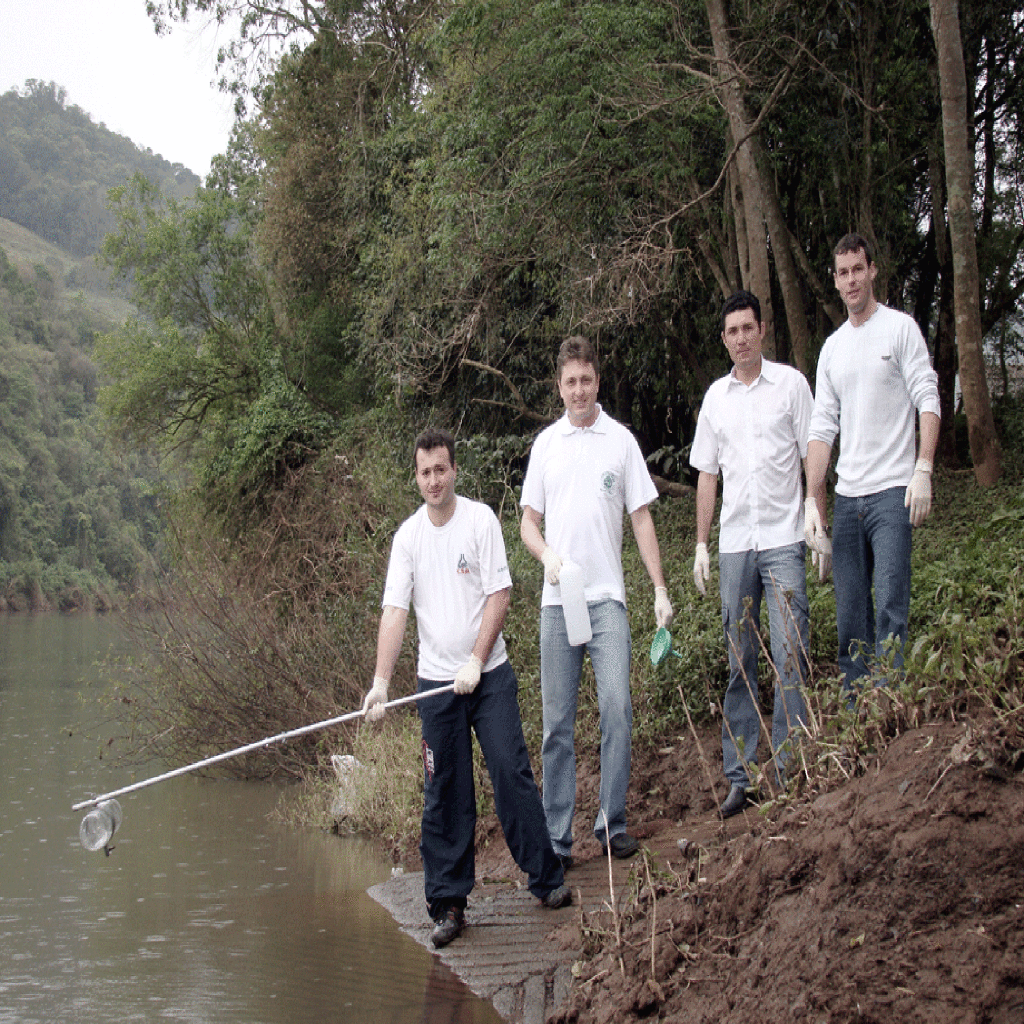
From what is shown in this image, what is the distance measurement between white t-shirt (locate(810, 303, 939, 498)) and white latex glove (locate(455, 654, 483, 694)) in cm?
181

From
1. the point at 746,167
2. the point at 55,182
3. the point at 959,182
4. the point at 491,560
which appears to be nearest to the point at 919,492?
the point at 491,560

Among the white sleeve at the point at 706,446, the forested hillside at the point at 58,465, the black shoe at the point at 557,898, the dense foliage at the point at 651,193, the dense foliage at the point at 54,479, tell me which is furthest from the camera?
the dense foliage at the point at 54,479

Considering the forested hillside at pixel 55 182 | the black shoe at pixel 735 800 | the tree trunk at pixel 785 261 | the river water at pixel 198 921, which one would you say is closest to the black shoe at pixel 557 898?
the river water at pixel 198 921

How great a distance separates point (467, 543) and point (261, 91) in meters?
19.4

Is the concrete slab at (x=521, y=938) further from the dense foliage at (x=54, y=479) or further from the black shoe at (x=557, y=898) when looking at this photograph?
the dense foliage at (x=54, y=479)

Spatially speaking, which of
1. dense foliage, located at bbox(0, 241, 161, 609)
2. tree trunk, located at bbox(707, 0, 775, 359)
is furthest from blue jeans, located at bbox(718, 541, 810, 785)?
dense foliage, located at bbox(0, 241, 161, 609)

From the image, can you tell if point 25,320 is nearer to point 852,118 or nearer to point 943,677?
point 852,118

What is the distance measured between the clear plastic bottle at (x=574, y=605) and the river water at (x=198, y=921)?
4.92 ft

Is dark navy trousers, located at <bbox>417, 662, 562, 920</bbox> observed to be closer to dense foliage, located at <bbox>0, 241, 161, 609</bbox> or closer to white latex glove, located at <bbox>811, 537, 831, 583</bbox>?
white latex glove, located at <bbox>811, 537, 831, 583</bbox>

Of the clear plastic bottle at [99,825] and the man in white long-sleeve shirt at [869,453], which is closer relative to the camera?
the man in white long-sleeve shirt at [869,453]

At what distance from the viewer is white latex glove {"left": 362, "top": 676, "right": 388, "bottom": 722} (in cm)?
488

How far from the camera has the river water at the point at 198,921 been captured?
4.70 meters

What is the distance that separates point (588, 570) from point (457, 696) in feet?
2.73

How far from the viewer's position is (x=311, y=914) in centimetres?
618
